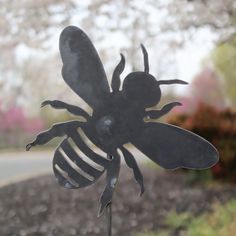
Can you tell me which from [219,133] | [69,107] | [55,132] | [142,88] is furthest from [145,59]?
[219,133]

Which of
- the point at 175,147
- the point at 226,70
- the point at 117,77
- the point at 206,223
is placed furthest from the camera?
the point at 226,70

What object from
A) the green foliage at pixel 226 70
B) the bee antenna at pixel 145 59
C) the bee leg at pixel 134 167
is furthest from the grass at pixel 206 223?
the green foliage at pixel 226 70

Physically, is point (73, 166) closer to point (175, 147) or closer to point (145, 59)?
point (175, 147)

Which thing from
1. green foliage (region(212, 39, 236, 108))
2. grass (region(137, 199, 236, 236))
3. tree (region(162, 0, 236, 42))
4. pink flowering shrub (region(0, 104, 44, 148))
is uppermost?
tree (region(162, 0, 236, 42))

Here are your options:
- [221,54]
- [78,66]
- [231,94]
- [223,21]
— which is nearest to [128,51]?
[223,21]

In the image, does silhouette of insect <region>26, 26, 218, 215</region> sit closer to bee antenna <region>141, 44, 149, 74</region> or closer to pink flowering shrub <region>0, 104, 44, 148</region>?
bee antenna <region>141, 44, 149, 74</region>

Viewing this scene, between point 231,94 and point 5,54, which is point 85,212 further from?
point 231,94

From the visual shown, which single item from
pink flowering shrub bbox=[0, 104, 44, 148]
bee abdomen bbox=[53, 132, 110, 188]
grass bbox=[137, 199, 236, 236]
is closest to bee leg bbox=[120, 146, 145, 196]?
bee abdomen bbox=[53, 132, 110, 188]

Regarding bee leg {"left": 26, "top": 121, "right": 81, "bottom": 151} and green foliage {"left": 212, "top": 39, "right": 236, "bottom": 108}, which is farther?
green foliage {"left": 212, "top": 39, "right": 236, "bottom": 108}
